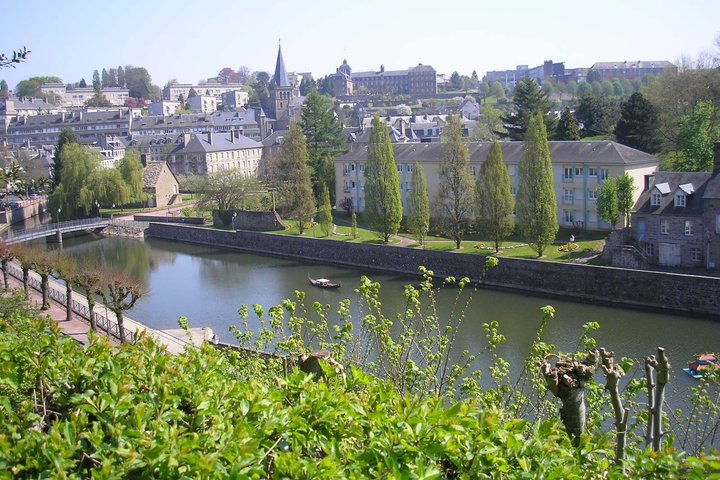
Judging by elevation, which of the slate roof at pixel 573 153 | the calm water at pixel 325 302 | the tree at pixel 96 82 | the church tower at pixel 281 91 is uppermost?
the tree at pixel 96 82

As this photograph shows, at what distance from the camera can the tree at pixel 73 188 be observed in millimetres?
50656

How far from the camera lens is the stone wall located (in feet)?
77.4

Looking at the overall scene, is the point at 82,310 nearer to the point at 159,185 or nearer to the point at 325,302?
the point at 325,302

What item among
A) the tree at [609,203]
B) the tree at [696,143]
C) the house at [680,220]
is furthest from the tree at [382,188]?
the tree at [696,143]

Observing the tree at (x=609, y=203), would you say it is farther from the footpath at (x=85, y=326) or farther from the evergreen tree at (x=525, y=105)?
the footpath at (x=85, y=326)

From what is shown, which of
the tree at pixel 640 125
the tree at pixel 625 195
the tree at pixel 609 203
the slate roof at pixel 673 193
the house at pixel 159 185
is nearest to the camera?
the slate roof at pixel 673 193

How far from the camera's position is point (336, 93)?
148 m

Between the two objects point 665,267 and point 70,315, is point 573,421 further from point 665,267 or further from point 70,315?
point 665,267

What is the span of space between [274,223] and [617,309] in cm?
2186

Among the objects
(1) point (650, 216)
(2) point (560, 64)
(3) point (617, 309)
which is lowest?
(3) point (617, 309)

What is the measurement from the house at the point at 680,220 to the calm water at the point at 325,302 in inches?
153

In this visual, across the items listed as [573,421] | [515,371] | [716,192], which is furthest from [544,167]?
[573,421]

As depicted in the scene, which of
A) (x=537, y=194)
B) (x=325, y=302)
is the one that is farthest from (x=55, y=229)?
(x=537, y=194)

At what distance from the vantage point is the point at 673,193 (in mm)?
27422
